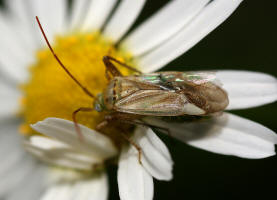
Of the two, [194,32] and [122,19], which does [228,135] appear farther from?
[122,19]

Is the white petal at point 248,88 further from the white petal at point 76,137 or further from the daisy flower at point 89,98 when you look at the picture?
the white petal at point 76,137

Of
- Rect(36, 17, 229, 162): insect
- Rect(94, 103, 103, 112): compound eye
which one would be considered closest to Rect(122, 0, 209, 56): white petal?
Rect(36, 17, 229, 162): insect

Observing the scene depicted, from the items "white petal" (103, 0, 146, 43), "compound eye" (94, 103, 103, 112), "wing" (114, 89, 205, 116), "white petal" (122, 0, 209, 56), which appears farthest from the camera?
"white petal" (103, 0, 146, 43)

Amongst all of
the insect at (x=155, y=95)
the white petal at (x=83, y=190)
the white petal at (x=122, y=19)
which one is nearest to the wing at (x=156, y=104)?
the insect at (x=155, y=95)

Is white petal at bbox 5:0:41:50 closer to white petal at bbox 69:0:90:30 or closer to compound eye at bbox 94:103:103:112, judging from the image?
white petal at bbox 69:0:90:30

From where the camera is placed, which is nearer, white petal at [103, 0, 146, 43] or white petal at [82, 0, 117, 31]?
white petal at [103, 0, 146, 43]

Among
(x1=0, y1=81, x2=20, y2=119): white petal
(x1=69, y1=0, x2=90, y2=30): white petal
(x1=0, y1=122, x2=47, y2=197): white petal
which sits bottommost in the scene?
(x1=0, y1=122, x2=47, y2=197): white petal

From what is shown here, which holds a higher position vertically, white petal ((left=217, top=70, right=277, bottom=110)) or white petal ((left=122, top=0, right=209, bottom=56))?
white petal ((left=122, top=0, right=209, bottom=56))
